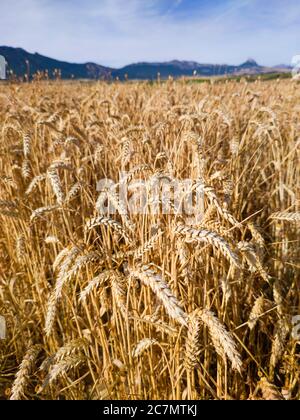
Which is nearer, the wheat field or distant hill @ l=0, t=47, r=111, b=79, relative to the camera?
the wheat field

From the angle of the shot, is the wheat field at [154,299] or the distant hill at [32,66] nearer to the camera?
the wheat field at [154,299]

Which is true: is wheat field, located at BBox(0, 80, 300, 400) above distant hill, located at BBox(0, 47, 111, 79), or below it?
below

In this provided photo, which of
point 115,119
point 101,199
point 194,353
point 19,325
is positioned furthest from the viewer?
point 115,119

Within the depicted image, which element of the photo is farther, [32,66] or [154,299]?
[32,66]

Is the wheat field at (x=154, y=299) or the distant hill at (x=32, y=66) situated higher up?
the distant hill at (x=32, y=66)

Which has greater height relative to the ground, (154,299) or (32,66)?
(32,66)

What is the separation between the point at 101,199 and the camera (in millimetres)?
1164

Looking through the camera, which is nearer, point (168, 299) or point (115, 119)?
point (168, 299)
